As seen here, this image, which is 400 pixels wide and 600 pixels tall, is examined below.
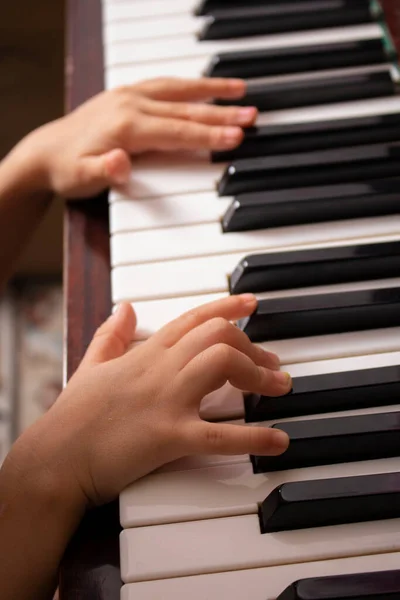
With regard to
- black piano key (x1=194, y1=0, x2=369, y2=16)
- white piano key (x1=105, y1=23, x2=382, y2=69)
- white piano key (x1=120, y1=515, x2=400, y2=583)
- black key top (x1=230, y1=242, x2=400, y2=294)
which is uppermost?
black piano key (x1=194, y1=0, x2=369, y2=16)

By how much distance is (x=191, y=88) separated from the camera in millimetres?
1092

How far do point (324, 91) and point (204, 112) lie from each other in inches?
7.4

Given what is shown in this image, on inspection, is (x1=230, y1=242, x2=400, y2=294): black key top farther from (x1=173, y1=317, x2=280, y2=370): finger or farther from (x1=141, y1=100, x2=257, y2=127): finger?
(x1=141, y1=100, x2=257, y2=127): finger

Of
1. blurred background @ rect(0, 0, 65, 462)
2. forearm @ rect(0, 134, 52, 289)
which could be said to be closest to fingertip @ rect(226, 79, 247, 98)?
forearm @ rect(0, 134, 52, 289)

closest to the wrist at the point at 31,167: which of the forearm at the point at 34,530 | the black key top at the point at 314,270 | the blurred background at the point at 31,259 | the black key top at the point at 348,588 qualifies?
the black key top at the point at 314,270

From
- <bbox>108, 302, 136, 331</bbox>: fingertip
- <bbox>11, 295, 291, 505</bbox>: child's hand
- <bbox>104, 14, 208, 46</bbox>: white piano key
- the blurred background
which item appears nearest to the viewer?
<bbox>11, 295, 291, 505</bbox>: child's hand

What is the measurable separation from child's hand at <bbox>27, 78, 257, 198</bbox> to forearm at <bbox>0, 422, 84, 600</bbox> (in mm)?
462

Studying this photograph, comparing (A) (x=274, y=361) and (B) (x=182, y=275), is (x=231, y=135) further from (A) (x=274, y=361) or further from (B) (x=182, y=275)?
(A) (x=274, y=361)

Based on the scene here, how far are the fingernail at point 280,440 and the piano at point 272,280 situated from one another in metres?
0.02

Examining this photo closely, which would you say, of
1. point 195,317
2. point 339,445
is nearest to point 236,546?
point 339,445

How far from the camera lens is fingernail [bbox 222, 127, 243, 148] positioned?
1019mm

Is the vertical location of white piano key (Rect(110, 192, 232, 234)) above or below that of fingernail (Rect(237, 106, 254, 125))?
below

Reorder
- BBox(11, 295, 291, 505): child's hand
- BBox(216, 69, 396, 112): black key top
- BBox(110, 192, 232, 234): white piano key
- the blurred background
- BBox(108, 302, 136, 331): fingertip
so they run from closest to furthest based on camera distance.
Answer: BBox(11, 295, 291, 505): child's hand
BBox(108, 302, 136, 331): fingertip
BBox(110, 192, 232, 234): white piano key
BBox(216, 69, 396, 112): black key top
the blurred background

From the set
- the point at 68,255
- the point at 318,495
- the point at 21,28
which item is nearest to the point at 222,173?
the point at 68,255
